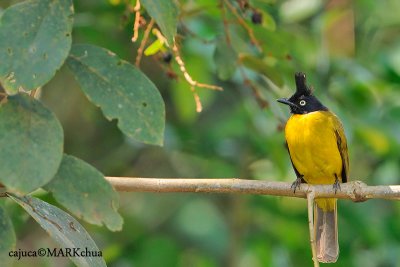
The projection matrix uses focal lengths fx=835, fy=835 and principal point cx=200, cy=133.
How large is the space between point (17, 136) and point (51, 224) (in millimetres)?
236

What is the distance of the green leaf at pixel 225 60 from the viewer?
118 inches

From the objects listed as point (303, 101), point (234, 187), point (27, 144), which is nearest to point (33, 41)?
point (27, 144)

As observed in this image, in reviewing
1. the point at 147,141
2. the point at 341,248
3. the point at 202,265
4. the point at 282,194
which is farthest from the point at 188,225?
the point at 147,141

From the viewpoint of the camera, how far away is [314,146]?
Result: 4.01 m

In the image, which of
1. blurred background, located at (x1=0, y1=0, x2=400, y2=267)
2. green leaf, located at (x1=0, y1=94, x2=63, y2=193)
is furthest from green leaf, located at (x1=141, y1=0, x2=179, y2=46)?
blurred background, located at (x1=0, y1=0, x2=400, y2=267)

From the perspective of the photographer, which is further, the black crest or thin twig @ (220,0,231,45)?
the black crest

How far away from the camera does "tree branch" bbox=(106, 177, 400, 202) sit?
2307 millimetres

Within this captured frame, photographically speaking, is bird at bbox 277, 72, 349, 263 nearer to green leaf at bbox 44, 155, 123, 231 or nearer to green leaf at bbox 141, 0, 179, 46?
green leaf at bbox 141, 0, 179, 46

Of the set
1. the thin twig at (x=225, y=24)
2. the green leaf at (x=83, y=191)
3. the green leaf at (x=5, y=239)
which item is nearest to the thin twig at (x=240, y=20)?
the thin twig at (x=225, y=24)

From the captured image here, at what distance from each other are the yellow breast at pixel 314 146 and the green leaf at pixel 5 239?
239 cm

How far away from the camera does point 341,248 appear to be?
4578 mm

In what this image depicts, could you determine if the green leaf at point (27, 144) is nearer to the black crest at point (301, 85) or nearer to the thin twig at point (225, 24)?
the thin twig at point (225, 24)

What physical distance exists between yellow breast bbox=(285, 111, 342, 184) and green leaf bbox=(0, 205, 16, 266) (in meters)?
2.39

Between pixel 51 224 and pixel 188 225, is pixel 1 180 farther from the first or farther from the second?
pixel 188 225
